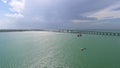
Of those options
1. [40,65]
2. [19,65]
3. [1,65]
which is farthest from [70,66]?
[1,65]

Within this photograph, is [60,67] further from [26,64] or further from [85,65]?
[26,64]

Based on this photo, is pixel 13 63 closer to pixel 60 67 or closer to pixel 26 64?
pixel 26 64

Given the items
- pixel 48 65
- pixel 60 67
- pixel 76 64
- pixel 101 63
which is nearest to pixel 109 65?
pixel 101 63

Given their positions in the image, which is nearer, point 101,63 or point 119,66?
point 119,66

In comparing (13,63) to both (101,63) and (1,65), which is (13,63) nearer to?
(1,65)

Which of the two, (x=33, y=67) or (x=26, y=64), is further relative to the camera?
(x=26, y=64)

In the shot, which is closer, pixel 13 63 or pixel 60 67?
pixel 60 67

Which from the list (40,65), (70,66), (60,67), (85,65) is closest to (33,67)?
(40,65)
